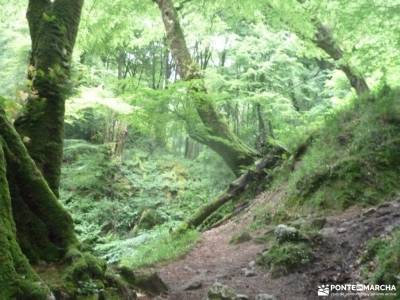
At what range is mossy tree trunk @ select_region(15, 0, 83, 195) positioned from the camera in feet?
17.5

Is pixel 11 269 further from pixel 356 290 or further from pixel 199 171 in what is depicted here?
pixel 199 171

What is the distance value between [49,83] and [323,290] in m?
3.97

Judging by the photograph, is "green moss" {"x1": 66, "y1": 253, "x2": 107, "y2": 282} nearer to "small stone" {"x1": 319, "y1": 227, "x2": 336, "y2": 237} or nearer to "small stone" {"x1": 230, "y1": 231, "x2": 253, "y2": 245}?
"small stone" {"x1": 319, "y1": 227, "x2": 336, "y2": 237}

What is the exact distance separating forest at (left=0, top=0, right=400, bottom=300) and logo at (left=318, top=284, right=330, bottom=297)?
0.02 metres

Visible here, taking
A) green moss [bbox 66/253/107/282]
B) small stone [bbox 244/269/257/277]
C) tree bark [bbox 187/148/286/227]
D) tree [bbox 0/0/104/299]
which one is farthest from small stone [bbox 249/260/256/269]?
tree bark [bbox 187/148/286/227]

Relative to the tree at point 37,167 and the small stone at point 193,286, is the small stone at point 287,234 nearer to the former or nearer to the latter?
the small stone at point 193,286

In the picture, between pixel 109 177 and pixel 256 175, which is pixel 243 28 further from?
pixel 256 175

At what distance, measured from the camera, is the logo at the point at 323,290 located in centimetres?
472

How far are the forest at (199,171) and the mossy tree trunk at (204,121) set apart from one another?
0.14 feet

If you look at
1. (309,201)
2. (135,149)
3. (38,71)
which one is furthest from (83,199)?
(38,71)

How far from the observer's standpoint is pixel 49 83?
5.49 meters

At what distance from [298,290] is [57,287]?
109 inches

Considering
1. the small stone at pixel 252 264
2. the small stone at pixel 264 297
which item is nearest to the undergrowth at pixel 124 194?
the small stone at pixel 252 264

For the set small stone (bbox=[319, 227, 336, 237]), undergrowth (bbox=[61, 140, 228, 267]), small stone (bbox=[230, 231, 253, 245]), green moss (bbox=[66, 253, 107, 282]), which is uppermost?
small stone (bbox=[319, 227, 336, 237])
